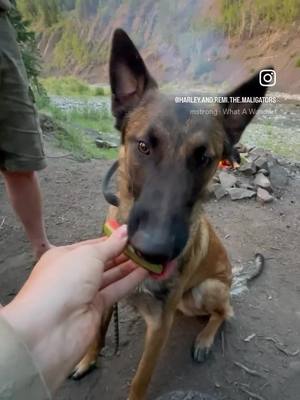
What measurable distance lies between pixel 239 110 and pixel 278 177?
3.00 meters

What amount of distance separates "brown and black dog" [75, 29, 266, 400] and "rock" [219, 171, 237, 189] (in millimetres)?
2198

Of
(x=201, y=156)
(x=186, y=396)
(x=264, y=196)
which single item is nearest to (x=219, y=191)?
(x=264, y=196)

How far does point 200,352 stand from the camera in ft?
8.98

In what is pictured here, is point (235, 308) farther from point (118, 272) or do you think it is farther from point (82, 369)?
point (118, 272)

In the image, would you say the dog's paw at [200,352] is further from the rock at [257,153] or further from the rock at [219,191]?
the rock at [257,153]

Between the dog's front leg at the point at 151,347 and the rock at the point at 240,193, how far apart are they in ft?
8.11

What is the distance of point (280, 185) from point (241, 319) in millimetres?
2275

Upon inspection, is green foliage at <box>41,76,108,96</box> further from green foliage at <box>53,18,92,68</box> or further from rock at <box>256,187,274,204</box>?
rock at <box>256,187,274,204</box>

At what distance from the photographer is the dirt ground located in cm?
260

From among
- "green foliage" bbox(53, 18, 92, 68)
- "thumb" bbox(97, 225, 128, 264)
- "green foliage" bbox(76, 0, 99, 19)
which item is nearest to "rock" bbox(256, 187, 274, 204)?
"green foliage" bbox(53, 18, 92, 68)

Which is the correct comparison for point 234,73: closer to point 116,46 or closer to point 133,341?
point 116,46

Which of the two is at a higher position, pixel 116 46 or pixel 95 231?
pixel 116 46

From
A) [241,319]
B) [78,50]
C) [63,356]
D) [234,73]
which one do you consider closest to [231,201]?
[234,73]

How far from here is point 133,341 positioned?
2.81 m
